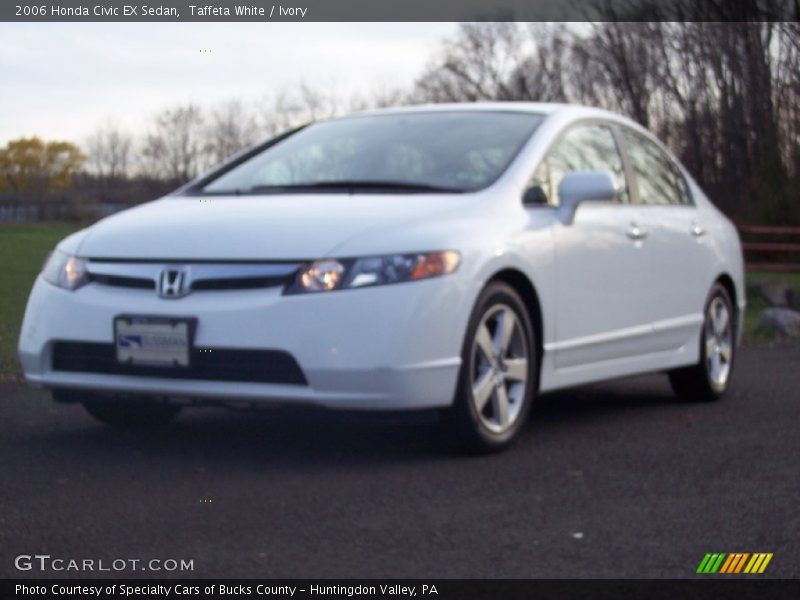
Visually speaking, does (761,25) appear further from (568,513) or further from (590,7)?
(568,513)

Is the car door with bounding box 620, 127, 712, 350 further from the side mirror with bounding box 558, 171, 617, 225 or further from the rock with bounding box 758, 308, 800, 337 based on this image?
the rock with bounding box 758, 308, 800, 337

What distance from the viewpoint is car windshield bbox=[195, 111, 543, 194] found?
641 cm

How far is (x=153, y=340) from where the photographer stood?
567 centimetres

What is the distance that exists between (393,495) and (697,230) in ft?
11.2

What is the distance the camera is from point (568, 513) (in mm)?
4832

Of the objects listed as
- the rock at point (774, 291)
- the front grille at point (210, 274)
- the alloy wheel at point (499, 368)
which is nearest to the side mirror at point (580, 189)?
the alloy wheel at point (499, 368)

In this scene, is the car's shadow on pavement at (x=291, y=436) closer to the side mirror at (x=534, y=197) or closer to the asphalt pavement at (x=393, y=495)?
the asphalt pavement at (x=393, y=495)

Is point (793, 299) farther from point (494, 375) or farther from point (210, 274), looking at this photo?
point (210, 274)

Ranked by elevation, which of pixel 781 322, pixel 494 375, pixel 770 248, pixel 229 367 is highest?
pixel 229 367

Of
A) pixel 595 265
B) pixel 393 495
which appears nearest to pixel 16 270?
pixel 595 265

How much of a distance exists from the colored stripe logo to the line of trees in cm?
2167

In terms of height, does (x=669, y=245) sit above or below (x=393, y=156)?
below
